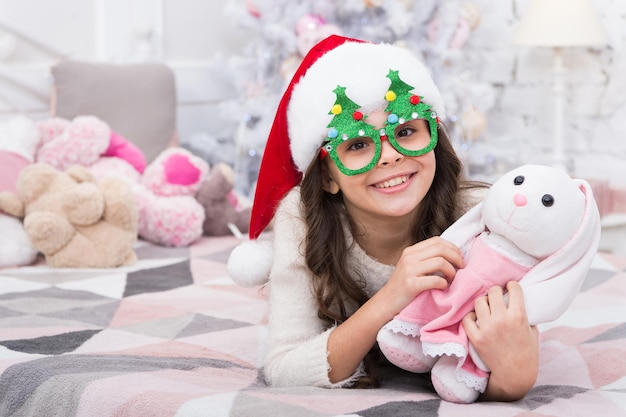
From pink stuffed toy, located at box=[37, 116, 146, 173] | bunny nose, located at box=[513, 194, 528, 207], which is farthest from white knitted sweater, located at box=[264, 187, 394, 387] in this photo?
pink stuffed toy, located at box=[37, 116, 146, 173]

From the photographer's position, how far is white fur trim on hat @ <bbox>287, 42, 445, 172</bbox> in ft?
4.14

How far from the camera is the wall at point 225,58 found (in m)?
2.88

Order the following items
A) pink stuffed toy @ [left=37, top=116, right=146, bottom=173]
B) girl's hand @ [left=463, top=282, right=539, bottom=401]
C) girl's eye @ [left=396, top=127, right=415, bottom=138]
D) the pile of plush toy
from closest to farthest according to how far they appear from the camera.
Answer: girl's hand @ [left=463, top=282, right=539, bottom=401]
girl's eye @ [left=396, top=127, right=415, bottom=138]
the pile of plush toy
pink stuffed toy @ [left=37, top=116, right=146, bottom=173]

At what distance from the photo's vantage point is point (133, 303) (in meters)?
1.81

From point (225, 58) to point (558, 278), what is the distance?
8.86ft

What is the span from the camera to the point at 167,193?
2533mm

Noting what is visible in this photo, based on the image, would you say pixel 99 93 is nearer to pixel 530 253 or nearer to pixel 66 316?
pixel 66 316

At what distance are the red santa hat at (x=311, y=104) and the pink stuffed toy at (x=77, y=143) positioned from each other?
1.13 m

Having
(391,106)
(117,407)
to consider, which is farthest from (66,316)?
(391,106)

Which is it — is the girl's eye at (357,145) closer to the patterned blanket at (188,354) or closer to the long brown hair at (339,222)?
the long brown hair at (339,222)

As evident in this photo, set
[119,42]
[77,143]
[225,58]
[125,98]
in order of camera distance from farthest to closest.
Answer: [225,58]
[119,42]
[125,98]
[77,143]

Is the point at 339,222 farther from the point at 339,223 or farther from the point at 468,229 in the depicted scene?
the point at 468,229

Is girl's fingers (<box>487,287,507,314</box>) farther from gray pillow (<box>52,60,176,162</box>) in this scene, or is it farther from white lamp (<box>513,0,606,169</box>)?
white lamp (<box>513,0,606,169</box>)

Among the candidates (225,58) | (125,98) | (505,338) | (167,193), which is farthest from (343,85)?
(225,58)
